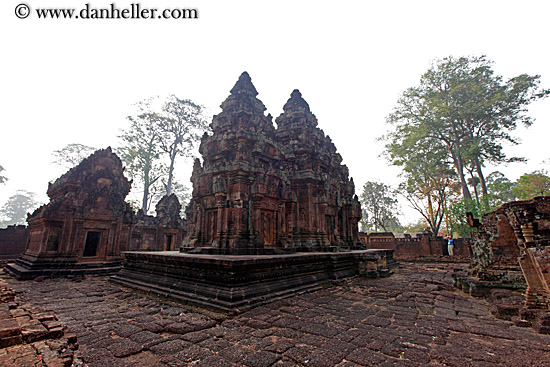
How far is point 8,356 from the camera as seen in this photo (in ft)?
7.48

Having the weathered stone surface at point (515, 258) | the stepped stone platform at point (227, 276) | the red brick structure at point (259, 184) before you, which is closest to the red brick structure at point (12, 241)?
the stepped stone platform at point (227, 276)

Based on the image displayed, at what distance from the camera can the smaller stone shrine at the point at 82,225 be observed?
32.5ft

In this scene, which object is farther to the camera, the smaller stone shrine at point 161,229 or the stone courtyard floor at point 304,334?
the smaller stone shrine at point 161,229

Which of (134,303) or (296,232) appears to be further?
(296,232)

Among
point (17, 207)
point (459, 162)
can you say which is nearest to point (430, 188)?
point (459, 162)

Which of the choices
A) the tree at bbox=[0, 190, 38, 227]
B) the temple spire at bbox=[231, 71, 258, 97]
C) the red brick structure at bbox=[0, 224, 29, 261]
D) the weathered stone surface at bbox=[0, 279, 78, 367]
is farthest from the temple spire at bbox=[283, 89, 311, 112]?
the tree at bbox=[0, 190, 38, 227]

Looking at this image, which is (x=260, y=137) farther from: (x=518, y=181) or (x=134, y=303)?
(x=518, y=181)

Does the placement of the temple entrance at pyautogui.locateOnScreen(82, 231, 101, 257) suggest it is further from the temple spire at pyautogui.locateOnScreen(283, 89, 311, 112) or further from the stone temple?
the temple spire at pyautogui.locateOnScreen(283, 89, 311, 112)

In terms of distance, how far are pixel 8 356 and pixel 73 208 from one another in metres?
10.1

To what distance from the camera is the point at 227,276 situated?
5152 millimetres

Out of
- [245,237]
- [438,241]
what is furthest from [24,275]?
[438,241]

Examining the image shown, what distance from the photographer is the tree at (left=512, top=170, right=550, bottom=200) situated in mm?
24328

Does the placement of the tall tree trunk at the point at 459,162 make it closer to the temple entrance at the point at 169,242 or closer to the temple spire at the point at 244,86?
the temple spire at the point at 244,86

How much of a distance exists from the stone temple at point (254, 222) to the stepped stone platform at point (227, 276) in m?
0.02
